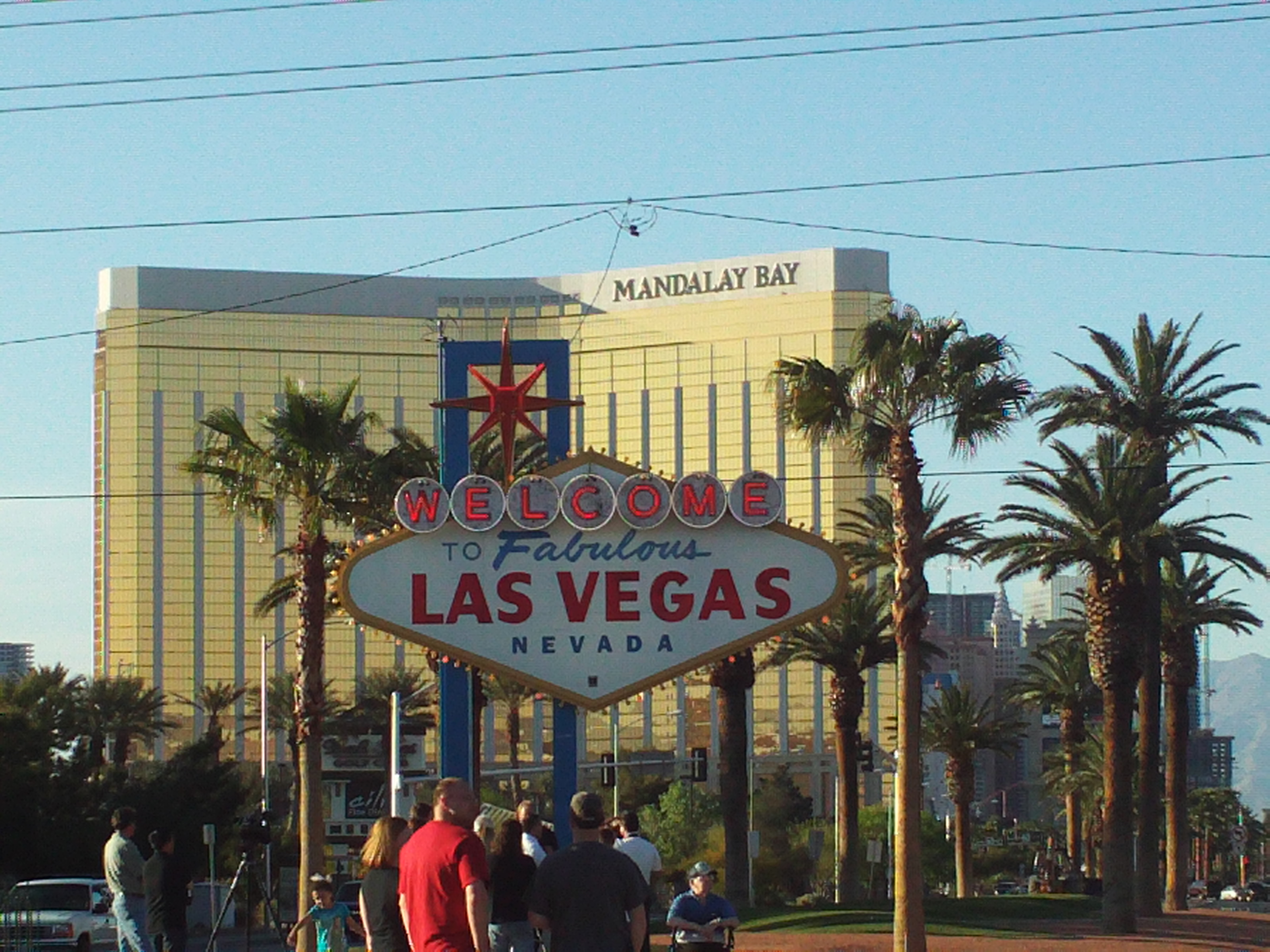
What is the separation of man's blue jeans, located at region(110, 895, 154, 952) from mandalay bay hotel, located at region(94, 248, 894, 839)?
123m

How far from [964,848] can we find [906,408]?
30.1m

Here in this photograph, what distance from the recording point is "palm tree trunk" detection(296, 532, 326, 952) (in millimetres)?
37156

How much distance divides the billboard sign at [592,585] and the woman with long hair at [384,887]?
12.9 m

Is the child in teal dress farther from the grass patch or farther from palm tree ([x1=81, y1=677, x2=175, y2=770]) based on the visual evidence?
palm tree ([x1=81, y1=677, x2=175, y2=770])

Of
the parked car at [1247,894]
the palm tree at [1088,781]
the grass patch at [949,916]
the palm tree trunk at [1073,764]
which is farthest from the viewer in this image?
the parked car at [1247,894]

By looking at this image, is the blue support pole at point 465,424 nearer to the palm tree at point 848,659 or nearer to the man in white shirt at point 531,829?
the man in white shirt at point 531,829

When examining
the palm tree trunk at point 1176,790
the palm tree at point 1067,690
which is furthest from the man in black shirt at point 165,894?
the palm tree at point 1067,690

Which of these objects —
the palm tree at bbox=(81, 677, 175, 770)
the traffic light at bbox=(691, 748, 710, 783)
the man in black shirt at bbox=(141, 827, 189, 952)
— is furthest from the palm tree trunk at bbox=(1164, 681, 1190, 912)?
the palm tree at bbox=(81, 677, 175, 770)

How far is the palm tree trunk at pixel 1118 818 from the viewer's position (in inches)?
1526

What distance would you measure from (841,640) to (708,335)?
91.8m

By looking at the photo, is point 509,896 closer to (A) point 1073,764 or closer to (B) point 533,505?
(B) point 533,505

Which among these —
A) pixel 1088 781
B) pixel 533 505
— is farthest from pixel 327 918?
pixel 1088 781

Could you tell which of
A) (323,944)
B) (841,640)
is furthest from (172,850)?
(841,640)

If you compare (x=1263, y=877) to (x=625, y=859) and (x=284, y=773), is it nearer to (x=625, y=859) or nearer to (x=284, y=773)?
(x=284, y=773)
